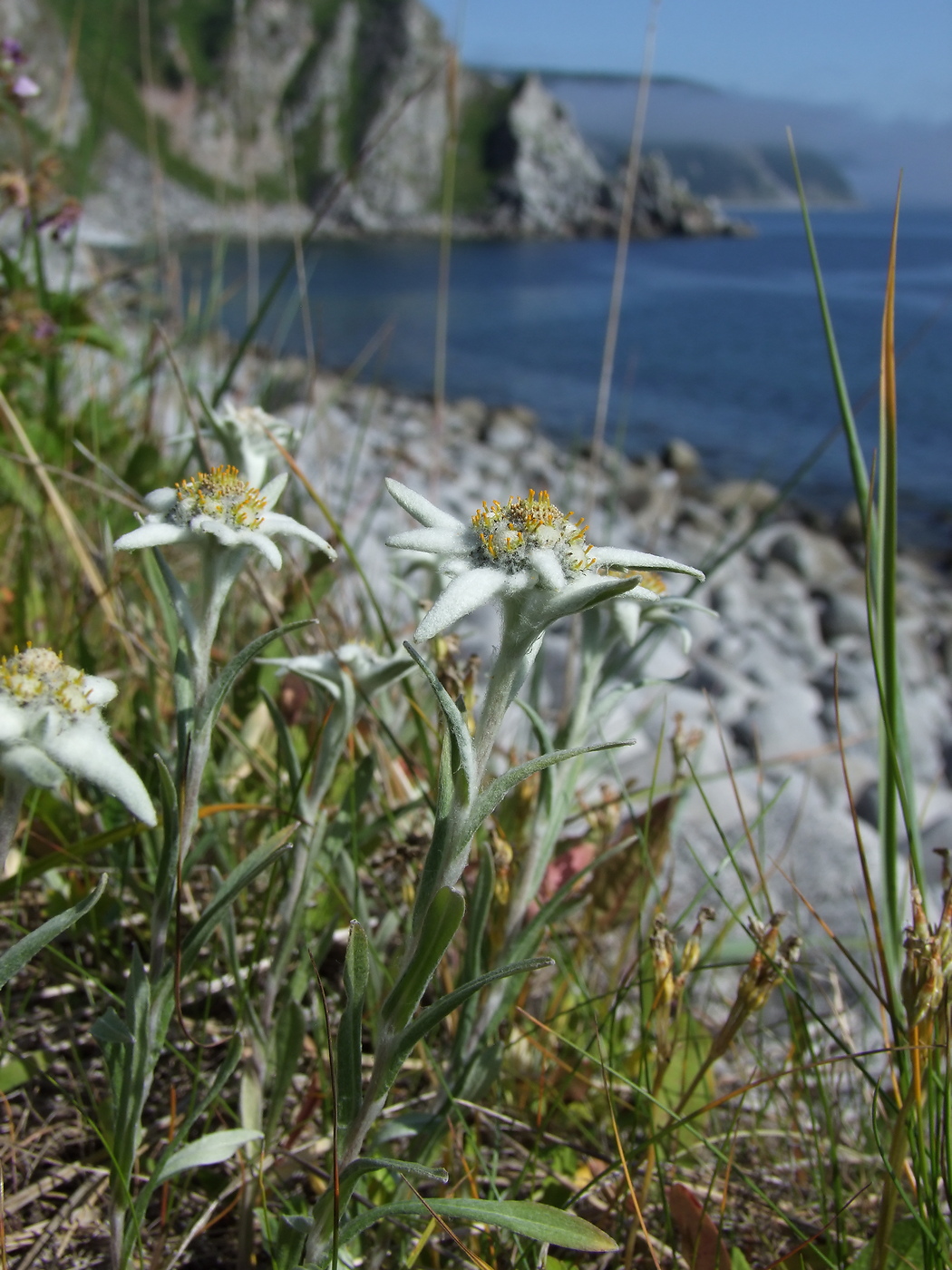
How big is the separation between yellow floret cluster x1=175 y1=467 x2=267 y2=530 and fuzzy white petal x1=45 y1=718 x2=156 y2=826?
11.9 inches

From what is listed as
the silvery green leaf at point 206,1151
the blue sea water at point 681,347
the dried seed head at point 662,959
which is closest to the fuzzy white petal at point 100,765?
Result: the silvery green leaf at point 206,1151

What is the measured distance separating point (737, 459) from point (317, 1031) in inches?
518

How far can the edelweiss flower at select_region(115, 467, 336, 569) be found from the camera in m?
1.02

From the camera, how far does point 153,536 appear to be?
1.02 m

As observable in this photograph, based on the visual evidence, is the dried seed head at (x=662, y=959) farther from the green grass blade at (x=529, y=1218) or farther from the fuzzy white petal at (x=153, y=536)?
the fuzzy white petal at (x=153, y=536)

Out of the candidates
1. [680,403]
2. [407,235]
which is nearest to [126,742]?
[680,403]

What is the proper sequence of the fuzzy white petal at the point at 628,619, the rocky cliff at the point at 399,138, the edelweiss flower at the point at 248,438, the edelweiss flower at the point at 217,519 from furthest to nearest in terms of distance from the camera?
1. the rocky cliff at the point at 399,138
2. the edelweiss flower at the point at 248,438
3. the fuzzy white petal at the point at 628,619
4. the edelweiss flower at the point at 217,519

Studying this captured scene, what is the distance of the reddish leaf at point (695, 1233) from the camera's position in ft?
3.86

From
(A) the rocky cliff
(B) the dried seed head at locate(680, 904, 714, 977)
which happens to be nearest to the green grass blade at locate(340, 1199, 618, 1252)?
(B) the dried seed head at locate(680, 904, 714, 977)

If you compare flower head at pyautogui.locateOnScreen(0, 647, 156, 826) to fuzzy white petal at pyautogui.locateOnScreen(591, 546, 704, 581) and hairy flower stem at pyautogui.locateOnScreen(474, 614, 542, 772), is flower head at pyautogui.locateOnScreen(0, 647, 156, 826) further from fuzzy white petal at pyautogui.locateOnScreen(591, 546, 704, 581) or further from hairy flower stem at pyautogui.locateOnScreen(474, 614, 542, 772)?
fuzzy white petal at pyautogui.locateOnScreen(591, 546, 704, 581)

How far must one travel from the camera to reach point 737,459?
13.6 metres

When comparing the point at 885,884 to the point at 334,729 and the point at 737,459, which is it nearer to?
the point at 334,729

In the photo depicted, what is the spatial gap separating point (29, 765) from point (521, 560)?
47 centimetres

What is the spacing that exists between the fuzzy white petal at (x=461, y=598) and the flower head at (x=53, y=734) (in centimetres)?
29
